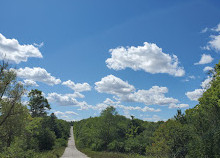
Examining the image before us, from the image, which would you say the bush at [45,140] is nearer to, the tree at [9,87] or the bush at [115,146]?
the bush at [115,146]

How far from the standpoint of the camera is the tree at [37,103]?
127ft

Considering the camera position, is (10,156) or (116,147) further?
(116,147)

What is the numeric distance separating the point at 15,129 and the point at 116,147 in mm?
27906

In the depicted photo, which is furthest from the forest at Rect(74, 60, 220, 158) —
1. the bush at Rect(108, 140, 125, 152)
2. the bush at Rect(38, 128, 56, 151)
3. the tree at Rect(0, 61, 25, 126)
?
the tree at Rect(0, 61, 25, 126)

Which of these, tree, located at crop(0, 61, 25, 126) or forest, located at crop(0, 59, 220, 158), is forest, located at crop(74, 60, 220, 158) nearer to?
forest, located at crop(0, 59, 220, 158)

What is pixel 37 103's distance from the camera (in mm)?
39375

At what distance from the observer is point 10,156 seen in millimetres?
14570

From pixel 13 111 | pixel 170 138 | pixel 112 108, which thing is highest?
pixel 112 108

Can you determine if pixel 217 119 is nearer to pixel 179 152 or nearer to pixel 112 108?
pixel 179 152

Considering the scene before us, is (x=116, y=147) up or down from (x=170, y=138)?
down

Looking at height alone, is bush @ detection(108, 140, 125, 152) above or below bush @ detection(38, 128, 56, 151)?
below

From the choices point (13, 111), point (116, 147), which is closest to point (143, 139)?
point (116, 147)

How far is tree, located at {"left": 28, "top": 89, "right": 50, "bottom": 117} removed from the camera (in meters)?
38.8

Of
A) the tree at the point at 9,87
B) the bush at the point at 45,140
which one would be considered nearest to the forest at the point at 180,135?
the bush at the point at 45,140
